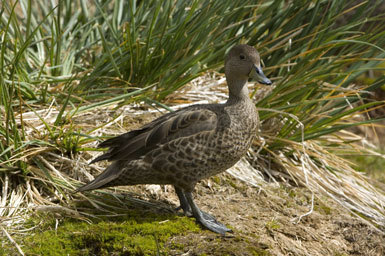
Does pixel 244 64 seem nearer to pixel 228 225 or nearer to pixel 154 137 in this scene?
pixel 154 137

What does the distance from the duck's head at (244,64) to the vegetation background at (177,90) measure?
46 centimetres

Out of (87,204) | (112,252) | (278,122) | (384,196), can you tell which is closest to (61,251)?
(112,252)

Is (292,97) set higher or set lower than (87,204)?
higher

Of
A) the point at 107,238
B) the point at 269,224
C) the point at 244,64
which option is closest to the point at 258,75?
the point at 244,64

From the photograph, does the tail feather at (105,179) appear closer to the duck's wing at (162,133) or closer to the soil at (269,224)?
the duck's wing at (162,133)

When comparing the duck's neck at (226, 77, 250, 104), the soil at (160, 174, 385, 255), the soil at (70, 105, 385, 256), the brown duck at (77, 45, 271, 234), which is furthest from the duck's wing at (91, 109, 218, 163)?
the soil at (160, 174, 385, 255)

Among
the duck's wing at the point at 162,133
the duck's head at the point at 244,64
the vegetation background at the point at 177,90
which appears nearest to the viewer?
the duck's wing at the point at 162,133

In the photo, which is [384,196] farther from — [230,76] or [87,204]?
[87,204]

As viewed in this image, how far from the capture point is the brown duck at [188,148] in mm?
2930

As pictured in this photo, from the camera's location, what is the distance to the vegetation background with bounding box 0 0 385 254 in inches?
132

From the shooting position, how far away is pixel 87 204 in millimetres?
3186

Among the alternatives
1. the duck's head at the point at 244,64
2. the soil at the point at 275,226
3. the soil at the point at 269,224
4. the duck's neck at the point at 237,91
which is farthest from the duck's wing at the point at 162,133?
the soil at the point at 275,226

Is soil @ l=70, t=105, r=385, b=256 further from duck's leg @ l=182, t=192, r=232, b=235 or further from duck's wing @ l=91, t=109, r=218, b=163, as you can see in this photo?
duck's wing @ l=91, t=109, r=218, b=163

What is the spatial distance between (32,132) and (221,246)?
1.56 meters
